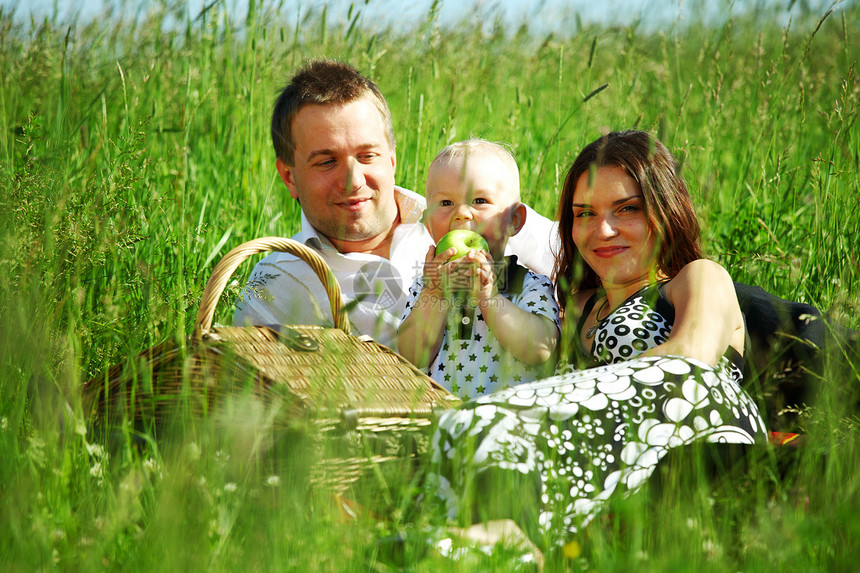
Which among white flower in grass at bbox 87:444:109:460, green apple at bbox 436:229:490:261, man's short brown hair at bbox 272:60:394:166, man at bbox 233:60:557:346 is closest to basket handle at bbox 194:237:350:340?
white flower in grass at bbox 87:444:109:460

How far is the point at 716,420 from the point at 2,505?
1466mm

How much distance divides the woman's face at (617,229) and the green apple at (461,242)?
1.01ft

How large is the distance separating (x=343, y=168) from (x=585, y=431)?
1761 millimetres

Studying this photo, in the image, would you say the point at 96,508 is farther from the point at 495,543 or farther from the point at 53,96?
the point at 53,96

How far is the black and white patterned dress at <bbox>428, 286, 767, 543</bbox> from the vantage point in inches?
60.3

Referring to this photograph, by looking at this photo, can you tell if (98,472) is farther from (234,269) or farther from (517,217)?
(517,217)

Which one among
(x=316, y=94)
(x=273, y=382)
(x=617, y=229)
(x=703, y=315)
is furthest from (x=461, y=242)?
(x=316, y=94)

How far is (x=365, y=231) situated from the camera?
10.3 ft

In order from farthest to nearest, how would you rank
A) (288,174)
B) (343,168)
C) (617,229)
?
(288,174)
(343,168)
(617,229)

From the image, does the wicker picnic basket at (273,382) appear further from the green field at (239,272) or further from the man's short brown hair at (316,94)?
the man's short brown hair at (316,94)

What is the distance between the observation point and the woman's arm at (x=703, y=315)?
1.93 metres

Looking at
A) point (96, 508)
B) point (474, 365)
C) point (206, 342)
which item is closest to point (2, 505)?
point (96, 508)

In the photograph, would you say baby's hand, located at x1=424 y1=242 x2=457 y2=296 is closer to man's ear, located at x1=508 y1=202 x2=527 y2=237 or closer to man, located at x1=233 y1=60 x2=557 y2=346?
man's ear, located at x1=508 y1=202 x2=527 y2=237

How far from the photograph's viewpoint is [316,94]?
3.01 meters
